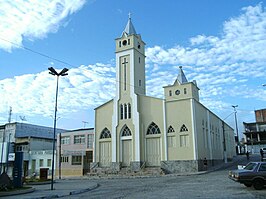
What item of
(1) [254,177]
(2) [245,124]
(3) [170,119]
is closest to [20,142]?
(3) [170,119]

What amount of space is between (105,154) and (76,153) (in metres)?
6.54

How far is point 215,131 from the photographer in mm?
48531

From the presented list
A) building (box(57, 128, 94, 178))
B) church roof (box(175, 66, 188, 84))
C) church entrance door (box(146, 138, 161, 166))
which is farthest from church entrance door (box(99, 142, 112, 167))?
church roof (box(175, 66, 188, 84))

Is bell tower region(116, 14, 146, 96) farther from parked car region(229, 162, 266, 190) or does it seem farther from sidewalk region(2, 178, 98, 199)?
parked car region(229, 162, 266, 190)

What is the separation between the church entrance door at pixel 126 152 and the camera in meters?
40.5

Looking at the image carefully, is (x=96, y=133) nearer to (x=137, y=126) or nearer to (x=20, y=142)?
(x=137, y=126)

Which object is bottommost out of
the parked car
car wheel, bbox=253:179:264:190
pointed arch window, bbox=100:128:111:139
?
car wheel, bbox=253:179:264:190

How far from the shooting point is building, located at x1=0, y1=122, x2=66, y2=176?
50562 mm

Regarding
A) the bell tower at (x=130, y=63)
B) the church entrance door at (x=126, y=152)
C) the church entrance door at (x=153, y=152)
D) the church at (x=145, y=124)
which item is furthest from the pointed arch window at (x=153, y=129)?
the bell tower at (x=130, y=63)

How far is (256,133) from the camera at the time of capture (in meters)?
81.5

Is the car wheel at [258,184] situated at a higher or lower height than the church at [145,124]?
lower

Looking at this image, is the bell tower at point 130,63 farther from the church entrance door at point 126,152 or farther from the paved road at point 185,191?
the paved road at point 185,191

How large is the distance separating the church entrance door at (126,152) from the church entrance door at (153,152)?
2582 mm

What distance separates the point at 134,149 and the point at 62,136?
15.7 metres
